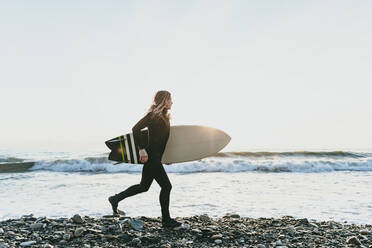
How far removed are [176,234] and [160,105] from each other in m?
1.69

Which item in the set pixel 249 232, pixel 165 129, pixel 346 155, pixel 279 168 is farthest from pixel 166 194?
pixel 346 155

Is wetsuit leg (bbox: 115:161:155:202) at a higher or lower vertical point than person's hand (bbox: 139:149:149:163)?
lower

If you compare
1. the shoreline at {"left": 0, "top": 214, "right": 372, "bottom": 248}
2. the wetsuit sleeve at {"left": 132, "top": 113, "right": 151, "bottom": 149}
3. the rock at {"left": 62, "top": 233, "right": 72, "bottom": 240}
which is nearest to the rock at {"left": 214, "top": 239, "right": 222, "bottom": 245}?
the shoreline at {"left": 0, "top": 214, "right": 372, "bottom": 248}

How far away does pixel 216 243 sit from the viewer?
3264 mm

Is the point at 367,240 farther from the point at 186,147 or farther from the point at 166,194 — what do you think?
the point at 186,147

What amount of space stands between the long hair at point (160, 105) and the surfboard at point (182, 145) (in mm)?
1031

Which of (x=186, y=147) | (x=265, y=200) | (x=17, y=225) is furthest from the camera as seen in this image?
(x=265, y=200)

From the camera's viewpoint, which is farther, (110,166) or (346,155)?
(346,155)

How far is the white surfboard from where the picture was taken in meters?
5.34

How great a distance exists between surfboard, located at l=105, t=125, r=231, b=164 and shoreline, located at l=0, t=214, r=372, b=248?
3.68 ft

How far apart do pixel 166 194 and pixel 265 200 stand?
10.6ft

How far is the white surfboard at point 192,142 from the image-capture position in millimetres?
5342

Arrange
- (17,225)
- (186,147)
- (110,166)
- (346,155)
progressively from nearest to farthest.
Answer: (17,225) < (186,147) < (110,166) < (346,155)

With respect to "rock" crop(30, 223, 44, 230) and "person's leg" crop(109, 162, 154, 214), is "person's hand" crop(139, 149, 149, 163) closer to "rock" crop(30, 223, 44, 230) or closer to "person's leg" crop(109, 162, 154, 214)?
"person's leg" crop(109, 162, 154, 214)
